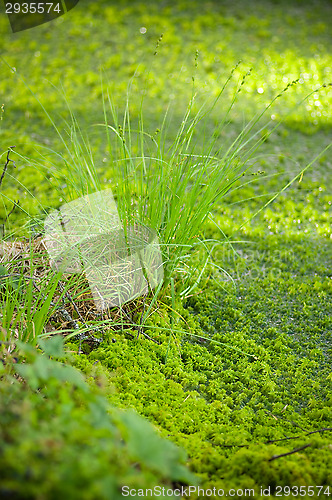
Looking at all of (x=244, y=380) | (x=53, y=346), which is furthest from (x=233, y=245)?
(x=53, y=346)

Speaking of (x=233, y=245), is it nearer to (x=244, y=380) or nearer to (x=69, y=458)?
(x=244, y=380)

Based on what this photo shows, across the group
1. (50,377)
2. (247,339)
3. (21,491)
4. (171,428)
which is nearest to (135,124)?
(247,339)

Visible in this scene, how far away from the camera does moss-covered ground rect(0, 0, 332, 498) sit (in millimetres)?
1055

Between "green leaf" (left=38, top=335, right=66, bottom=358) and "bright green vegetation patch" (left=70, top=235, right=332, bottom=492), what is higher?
"green leaf" (left=38, top=335, right=66, bottom=358)

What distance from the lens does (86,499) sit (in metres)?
0.47

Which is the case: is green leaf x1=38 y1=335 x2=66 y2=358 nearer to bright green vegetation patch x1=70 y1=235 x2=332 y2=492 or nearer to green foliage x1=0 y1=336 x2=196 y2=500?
green foliage x1=0 y1=336 x2=196 y2=500

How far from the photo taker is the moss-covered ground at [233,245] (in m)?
1.05

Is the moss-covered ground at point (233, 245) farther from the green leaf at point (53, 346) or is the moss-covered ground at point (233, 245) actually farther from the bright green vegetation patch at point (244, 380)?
the green leaf at point (53, 346)

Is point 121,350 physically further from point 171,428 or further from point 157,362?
point 171,428

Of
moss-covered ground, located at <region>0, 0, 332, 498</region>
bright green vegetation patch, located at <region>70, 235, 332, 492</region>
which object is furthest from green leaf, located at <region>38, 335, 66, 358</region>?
bright green vegetation patch, located at <region>70, 235, 332, 492</region>

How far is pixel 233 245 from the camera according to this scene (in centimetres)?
178

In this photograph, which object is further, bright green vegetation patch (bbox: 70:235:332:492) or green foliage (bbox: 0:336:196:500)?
bright green vegetation patch (bbox: 70:235:332:492)

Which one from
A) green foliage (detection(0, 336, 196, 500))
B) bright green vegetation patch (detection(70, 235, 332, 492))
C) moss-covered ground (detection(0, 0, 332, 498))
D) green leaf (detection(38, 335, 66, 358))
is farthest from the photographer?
moss-covered ground (detection(0, 0, 332, 498))

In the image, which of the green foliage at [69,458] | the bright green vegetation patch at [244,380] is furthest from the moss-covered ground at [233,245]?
the green foliage at [69,458]
